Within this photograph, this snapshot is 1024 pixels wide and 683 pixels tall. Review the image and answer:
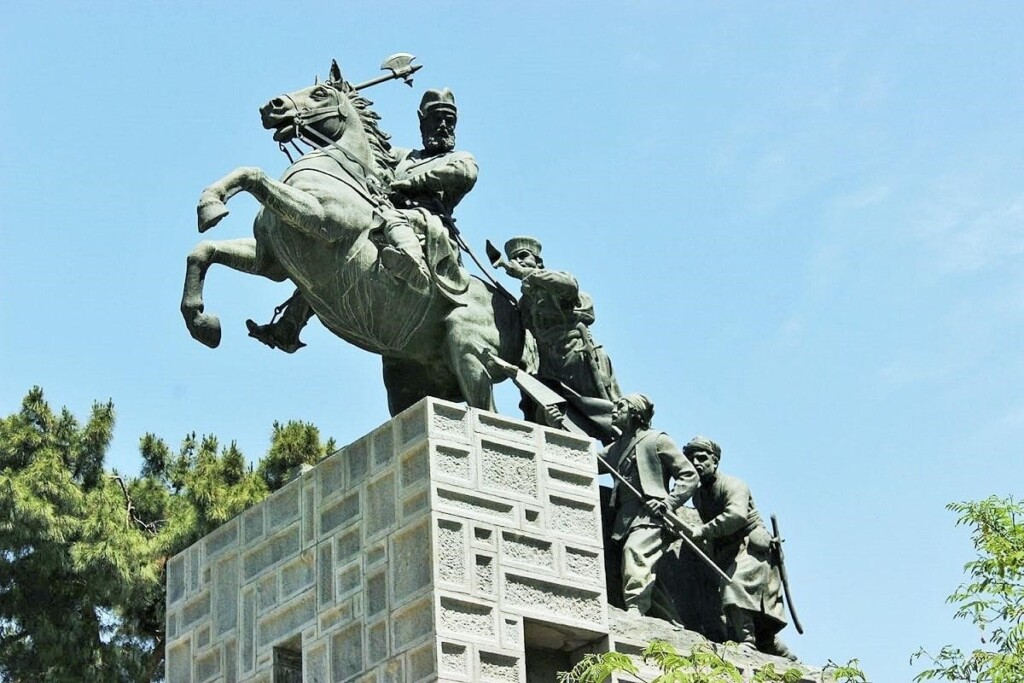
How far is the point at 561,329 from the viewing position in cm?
1783

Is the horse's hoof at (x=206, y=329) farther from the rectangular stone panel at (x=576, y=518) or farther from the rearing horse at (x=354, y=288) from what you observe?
the rectangular stone panel at (x=576, y=518)

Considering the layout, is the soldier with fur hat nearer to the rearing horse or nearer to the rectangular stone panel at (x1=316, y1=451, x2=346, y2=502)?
the rearing horse

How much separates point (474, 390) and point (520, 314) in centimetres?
98

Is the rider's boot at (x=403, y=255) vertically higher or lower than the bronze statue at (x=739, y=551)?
higher

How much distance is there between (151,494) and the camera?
27.3 metres

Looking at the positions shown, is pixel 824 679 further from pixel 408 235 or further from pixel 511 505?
pixel 408 235

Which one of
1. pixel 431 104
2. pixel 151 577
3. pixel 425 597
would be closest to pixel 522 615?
pixel 425 597

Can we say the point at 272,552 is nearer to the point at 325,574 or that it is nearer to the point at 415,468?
the point at 325,574

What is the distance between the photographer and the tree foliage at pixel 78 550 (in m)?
24.9

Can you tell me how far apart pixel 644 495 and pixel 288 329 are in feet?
9.53

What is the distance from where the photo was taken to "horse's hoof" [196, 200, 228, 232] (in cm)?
1680

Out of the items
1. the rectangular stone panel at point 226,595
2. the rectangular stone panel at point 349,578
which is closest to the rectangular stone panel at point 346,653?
the rectangular stone panel at point 349,578

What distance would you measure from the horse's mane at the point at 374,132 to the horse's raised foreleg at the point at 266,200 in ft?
4.30

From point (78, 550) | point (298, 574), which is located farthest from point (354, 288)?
point (78, 550)
